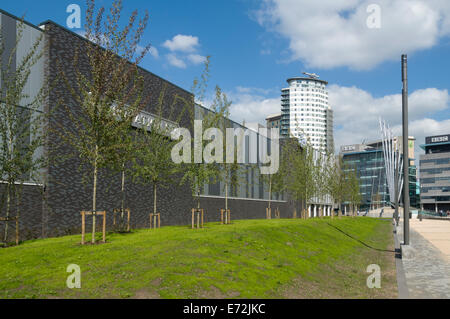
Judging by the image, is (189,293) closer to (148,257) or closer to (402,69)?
(148,257)

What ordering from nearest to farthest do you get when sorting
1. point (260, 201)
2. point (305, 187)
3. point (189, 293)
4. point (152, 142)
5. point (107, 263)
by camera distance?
point (189, 293) → point (107, 263) → point (152, 142) → point (305, 187) → point (260, 201)

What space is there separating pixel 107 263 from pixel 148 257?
1147 millimetres

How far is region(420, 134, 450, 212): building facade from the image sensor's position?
149875mm

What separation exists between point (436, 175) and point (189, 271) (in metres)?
163

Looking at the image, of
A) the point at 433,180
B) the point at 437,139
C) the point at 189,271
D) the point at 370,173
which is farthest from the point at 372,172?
the point at 189,271

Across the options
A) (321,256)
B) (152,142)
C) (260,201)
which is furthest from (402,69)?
(260,201)

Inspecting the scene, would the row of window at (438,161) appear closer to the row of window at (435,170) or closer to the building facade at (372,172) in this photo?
the row of window at (435,170)

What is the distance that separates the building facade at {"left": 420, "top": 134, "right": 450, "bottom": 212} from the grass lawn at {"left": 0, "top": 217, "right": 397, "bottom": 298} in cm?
15113

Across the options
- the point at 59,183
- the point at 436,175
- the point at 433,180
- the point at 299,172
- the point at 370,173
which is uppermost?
the point at 370,173

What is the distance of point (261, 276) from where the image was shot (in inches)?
433

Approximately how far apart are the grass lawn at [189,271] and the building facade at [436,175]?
151134 mm

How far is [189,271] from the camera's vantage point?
34.0ft

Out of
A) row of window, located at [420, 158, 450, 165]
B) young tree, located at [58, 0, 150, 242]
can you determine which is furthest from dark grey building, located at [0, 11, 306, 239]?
row of window, located at [420, 158, 450, 165]

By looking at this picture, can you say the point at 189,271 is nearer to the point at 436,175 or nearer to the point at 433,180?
the point at 433,180
